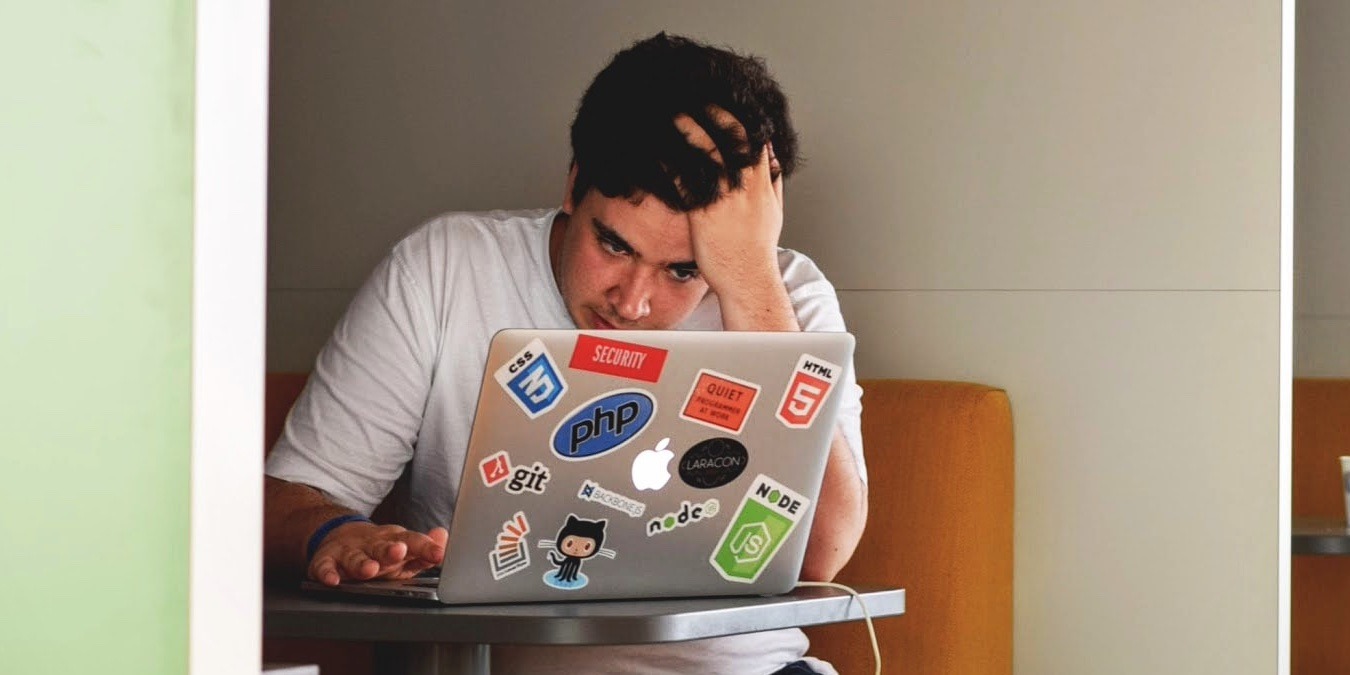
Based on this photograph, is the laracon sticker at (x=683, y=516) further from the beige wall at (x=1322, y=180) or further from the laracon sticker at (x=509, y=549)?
the beige wall at (x=1322, y=180)

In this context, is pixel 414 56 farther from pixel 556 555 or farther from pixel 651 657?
pixel 556 555

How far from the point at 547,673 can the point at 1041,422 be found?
0.99 m

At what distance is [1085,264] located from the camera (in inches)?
91.7

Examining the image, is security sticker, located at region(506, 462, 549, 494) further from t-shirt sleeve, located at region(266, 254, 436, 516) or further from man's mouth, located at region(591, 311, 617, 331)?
man's mouth, located at region(591, 311, 617, 331)

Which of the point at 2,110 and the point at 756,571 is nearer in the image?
the point at 2,110

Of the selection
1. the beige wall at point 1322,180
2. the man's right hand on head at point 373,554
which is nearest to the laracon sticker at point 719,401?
the man's right hand on head at point 373,554

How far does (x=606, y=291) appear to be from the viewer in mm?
1968

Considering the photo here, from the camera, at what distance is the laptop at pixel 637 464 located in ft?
4.15

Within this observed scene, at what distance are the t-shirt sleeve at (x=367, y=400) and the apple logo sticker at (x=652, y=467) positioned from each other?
618mm

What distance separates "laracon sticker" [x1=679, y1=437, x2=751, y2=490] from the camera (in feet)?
4.34

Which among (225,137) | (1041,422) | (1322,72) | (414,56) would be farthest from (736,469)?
(1322,72)

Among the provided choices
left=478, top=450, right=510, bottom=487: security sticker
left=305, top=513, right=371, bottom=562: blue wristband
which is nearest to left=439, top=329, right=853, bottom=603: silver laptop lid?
left=478, top=450, right=510, bottom=487: security sticker

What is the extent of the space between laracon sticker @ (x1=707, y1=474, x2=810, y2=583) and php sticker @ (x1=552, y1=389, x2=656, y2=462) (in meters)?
0.14

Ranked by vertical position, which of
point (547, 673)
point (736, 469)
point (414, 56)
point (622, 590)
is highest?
point (414, 56)
